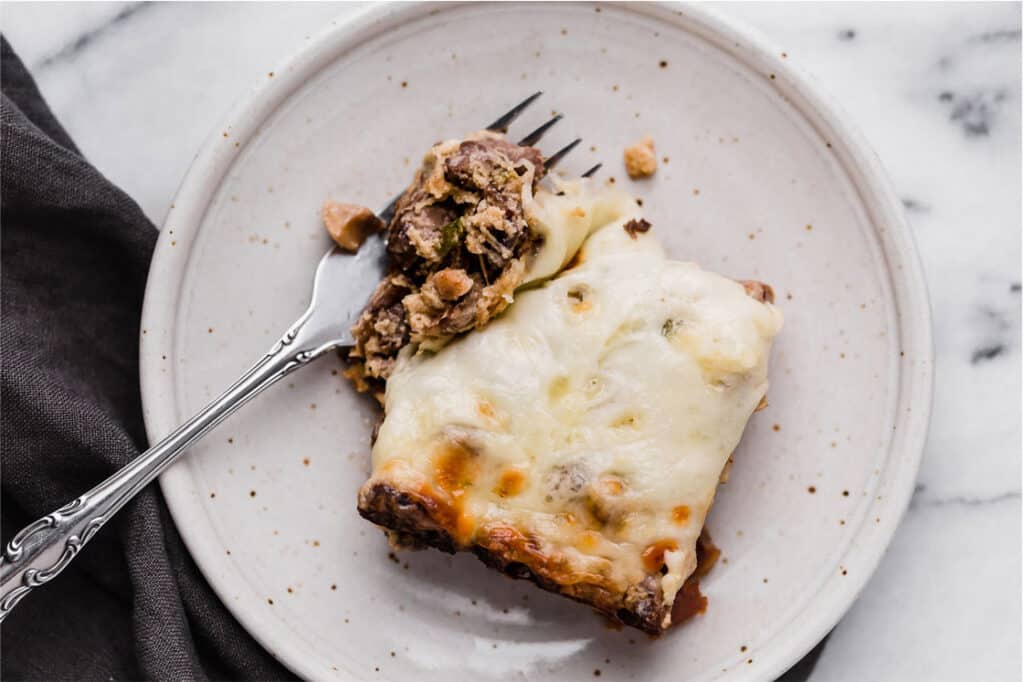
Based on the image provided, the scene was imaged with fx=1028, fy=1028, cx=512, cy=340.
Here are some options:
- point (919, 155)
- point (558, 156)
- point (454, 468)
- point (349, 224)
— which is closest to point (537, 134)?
point (558, 156)

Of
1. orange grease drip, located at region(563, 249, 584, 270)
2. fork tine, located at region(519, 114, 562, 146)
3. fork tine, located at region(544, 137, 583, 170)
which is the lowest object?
orange grease drip, located at region(563, 249, 584, 270)

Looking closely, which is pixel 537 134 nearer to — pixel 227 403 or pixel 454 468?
pixel 454 468

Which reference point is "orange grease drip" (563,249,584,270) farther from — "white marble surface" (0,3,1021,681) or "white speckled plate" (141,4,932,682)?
"white marble surface" (0,3,1021,681)

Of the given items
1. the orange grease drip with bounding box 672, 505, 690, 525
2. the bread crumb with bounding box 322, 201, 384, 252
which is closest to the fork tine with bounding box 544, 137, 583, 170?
the bread crumb with bounding box 322, 201, 384, 252

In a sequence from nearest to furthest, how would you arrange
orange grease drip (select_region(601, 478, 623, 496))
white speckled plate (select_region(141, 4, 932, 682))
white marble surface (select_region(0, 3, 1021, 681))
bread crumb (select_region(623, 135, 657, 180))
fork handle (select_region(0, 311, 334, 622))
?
orange grease drip (select_region(601, 478, 623, 496)) → fork handle (select_region(0, 311, 334, 622)) → white speckled plate (select_region(141, 4, 932, 682)) → bread crumb (select_region(623, 135, 657, 180)) → white marble surface (select_region(0, 3, 1021, 681))

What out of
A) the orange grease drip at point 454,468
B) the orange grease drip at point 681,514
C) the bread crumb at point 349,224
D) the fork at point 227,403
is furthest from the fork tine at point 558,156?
the orange grease drip at point 681,514
